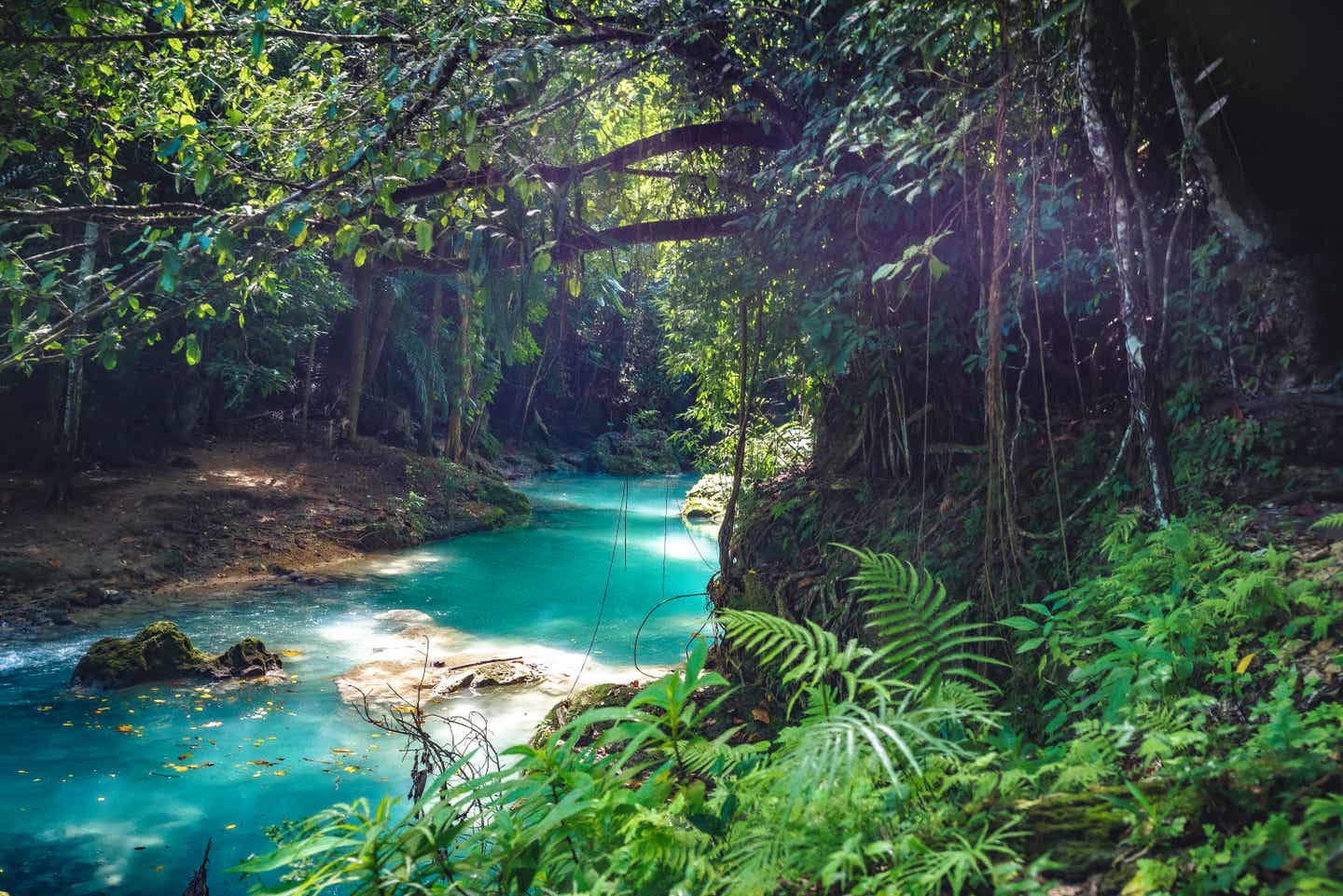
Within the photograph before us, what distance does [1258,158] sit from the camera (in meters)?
3.72

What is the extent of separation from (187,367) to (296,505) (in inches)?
139

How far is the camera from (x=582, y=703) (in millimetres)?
5805

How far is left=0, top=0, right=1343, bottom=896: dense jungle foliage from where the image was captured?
1.69m

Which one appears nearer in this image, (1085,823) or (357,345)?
(1085,823)

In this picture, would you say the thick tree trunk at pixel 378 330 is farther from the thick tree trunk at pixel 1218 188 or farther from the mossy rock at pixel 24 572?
the thick tree trunk at pixel 1218 188

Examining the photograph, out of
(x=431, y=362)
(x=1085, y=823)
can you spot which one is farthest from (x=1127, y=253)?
(x=431, y=362)

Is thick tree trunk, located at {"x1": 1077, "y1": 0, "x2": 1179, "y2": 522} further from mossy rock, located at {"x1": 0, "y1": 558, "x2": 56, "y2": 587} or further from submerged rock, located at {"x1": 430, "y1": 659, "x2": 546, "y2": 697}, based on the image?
mossy rock, located at {"x1": 0, "y1": 558, "x2": 56, "y2": 587}

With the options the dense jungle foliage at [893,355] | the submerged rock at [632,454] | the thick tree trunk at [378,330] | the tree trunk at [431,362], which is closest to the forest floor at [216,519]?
the tree trunk at [431,362]

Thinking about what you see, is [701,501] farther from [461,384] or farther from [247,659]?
[247,659]

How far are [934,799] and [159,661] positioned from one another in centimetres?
751

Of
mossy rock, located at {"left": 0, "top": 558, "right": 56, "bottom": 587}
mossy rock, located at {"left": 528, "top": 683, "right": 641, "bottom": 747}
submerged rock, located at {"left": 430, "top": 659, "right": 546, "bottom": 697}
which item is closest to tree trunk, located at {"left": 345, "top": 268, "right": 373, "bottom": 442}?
mossy rock, located at {"left": 0, "top": 558, "right": 56, "bottom": 587}

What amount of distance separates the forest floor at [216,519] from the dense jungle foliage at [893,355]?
17.6 ft

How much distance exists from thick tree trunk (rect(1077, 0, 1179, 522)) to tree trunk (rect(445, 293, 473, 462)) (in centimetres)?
1364

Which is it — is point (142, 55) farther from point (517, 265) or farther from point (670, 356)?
point (670, 356)
